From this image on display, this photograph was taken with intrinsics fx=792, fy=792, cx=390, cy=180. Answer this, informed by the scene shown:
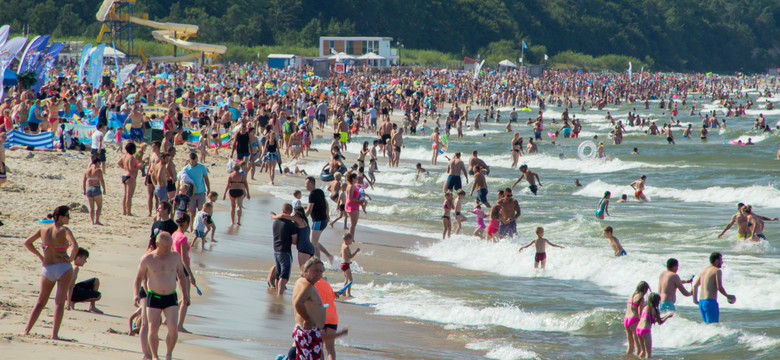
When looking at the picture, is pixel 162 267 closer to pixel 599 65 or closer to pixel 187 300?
pixel 187 300

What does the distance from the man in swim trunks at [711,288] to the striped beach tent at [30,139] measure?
1421 centimetres

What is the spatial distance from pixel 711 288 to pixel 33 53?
2216 centimetres

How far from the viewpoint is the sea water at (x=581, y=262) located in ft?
29.5

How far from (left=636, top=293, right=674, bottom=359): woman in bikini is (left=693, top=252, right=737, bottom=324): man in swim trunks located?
121cm

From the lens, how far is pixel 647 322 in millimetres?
8016

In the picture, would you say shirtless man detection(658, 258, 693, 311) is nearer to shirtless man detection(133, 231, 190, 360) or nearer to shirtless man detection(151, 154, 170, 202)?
shirtless man detection(133, 231, 190, 360)

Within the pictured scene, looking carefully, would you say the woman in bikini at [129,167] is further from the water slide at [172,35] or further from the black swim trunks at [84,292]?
the water slide at [172,35]

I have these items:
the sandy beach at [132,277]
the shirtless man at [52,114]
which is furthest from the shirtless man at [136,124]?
the sandy beach at [132,277]

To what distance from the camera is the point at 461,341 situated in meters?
8.61

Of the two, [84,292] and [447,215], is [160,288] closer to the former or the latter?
[84,292]

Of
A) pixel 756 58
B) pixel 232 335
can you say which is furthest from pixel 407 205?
pixel 756 58

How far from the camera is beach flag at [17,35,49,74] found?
80.0ft

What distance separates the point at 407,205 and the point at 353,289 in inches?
312

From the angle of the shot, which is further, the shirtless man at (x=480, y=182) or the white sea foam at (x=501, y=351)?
the shirtless man at (x=480, y=182)
